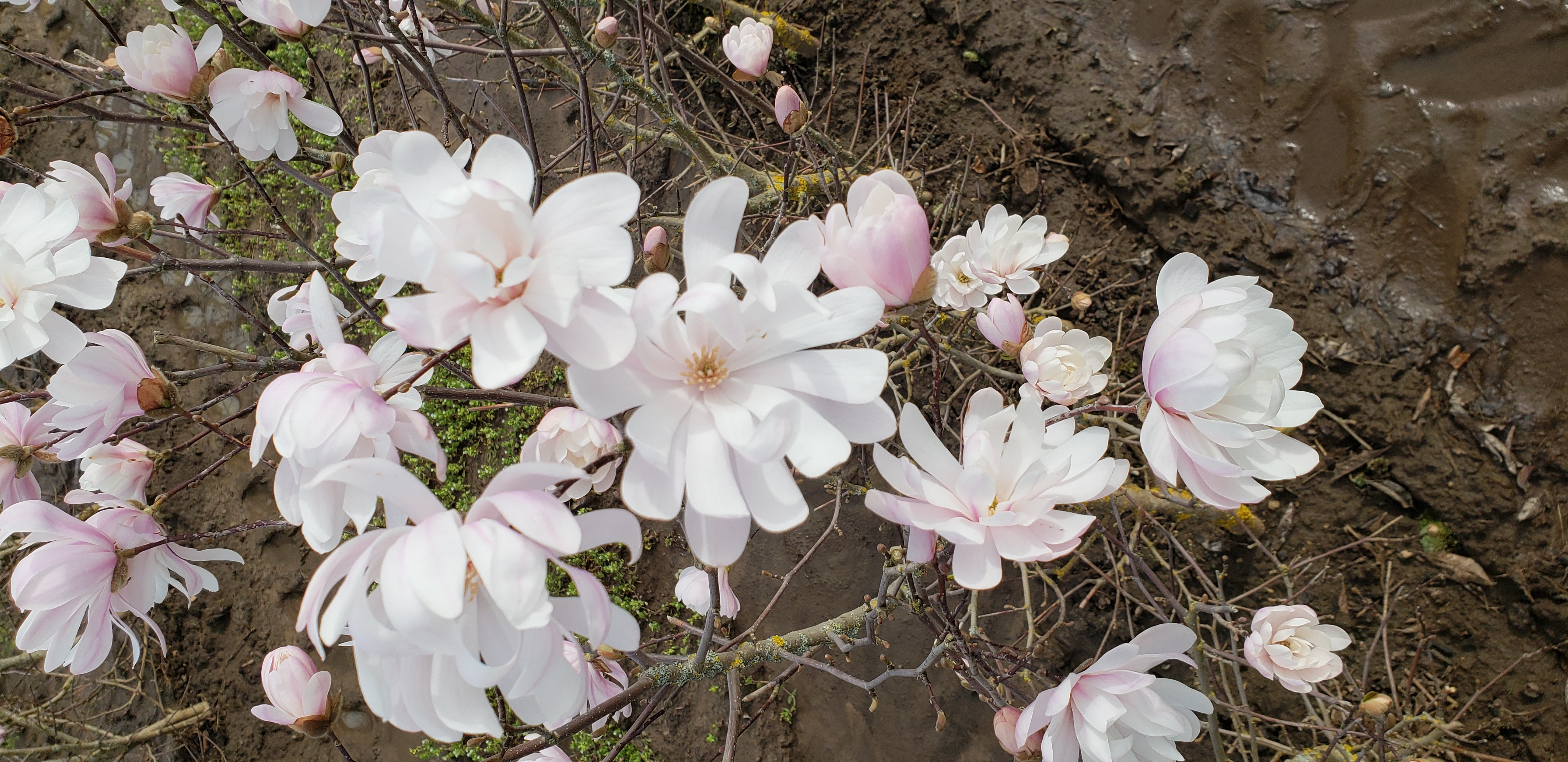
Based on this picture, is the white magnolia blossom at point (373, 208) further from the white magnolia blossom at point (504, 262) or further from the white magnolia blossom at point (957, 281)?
the white magnolia blossom at point (957, 281)

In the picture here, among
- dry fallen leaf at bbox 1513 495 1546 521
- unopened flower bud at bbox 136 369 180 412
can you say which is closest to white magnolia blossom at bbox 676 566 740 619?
unopened flower bud at bbox 136 369 180 412

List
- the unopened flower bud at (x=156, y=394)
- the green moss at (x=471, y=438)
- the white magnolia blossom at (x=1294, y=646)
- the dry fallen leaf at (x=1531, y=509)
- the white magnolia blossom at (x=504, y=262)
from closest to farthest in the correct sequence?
the white magnolia blossom at (x=504, y=262)
the unopened flower bud at (x=156, y=394)
the white magnolia blossom at (x=1294, y=646)
the dry fallen leaf at (x=1531, y=509)
the green moss at (x=471, y=438)

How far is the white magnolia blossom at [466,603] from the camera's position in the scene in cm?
59

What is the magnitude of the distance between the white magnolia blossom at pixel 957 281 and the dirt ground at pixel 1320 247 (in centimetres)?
67

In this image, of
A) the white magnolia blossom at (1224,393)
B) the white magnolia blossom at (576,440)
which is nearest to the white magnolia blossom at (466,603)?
the white magnolia blossom at (576,440)

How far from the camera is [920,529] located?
0.81m

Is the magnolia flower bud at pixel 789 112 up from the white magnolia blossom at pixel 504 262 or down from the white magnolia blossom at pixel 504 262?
down

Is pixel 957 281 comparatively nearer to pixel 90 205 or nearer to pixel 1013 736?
pixel 1013 736

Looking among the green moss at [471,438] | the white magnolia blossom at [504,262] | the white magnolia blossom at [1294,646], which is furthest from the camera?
the green moss at [471,438]

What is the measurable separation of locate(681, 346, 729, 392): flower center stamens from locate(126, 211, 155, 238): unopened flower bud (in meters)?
0.93

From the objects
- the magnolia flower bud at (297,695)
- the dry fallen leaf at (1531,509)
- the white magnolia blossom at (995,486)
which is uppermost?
the white magnolia blossom at (995,486)

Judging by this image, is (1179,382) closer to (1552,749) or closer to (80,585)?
(80,585)

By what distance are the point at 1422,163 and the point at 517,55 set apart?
248 cm

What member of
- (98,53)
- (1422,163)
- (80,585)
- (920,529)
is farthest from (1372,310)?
(98,53)
